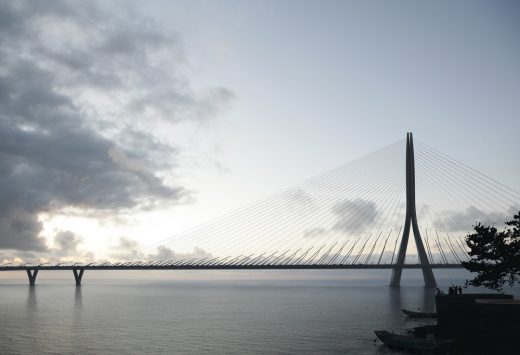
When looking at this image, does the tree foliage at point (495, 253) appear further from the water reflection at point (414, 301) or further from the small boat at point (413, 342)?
the water reflection at point (414, 301)

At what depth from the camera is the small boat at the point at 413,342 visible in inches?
1745

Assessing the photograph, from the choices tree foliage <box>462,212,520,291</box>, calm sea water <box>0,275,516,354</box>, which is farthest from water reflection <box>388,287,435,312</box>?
tree foliage <box>462,212,520,291</box>

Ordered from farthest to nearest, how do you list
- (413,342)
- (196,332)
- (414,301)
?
(414,301) < (196,332) < (413,342)

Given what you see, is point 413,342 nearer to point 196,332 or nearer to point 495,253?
point 495,253

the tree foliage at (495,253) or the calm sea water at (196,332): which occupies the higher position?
the tree foliage at (495,253)

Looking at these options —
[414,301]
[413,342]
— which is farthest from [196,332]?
[414,301]

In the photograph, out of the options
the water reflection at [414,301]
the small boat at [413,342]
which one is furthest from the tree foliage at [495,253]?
the water reflection at [414,301]

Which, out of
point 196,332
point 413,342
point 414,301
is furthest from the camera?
point 414,301

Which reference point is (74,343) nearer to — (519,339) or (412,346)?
(412,346)

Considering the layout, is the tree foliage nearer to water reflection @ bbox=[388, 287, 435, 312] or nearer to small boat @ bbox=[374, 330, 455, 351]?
small boat @ bbox=[374, 330, 455, 351]

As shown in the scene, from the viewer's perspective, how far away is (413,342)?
47844mm

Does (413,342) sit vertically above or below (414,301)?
above

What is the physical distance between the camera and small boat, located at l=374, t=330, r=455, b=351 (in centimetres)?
4431

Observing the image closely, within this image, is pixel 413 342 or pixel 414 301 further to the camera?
pixel 414 301
